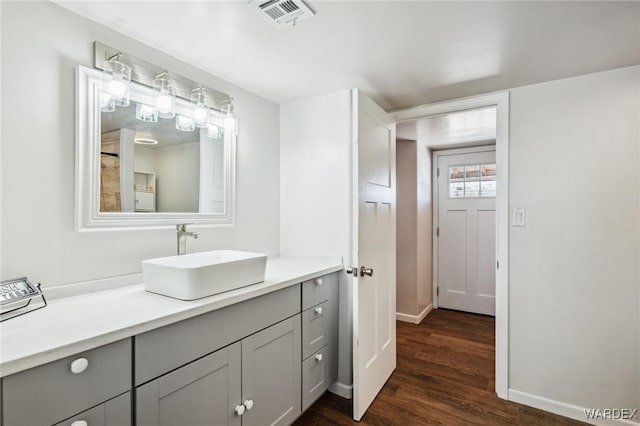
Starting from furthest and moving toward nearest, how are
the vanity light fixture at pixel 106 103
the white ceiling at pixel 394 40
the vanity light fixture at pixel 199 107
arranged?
the vanity light fixture at pixel 199 107
the vanity light fixture at pixel 106 103
the white ceiling at pixel 394 40

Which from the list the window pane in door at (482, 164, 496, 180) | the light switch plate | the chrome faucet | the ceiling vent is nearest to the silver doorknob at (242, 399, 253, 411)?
the chrome faucet

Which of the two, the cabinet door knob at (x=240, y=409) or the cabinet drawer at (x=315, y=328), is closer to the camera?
the cabinet door knob at (x=240, y=409)

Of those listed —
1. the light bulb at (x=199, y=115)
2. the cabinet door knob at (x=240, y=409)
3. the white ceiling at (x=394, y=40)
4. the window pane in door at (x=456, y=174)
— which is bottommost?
the cabinet door knob at (x=240, y=409)

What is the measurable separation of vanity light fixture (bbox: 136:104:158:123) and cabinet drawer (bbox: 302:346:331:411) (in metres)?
1.54

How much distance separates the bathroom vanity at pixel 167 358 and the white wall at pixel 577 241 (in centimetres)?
141

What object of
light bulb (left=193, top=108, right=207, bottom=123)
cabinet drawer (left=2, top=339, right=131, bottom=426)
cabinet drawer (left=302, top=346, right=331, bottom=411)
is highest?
light bulb (left=193, top=108, right=207, bottom=123)

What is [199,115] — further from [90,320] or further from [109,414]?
[109,414]

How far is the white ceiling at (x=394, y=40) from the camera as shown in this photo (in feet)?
4.22

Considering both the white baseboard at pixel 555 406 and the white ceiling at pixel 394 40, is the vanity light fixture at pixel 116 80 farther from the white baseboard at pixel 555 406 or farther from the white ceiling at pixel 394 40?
the white baseboard at pixel 555 406

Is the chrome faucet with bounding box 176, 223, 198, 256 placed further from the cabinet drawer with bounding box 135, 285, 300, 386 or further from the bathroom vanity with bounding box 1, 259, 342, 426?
the cabinet drawer with bounding box 135, 285, 300, 386

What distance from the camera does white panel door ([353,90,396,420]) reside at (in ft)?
5.98

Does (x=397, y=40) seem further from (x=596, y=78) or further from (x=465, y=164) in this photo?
(x=465, y=164)

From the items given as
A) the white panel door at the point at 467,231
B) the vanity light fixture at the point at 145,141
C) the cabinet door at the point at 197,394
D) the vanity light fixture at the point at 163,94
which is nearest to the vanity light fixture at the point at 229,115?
the vanity light fixture at the point at 163,94

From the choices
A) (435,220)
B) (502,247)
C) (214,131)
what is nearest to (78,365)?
(214,131)
